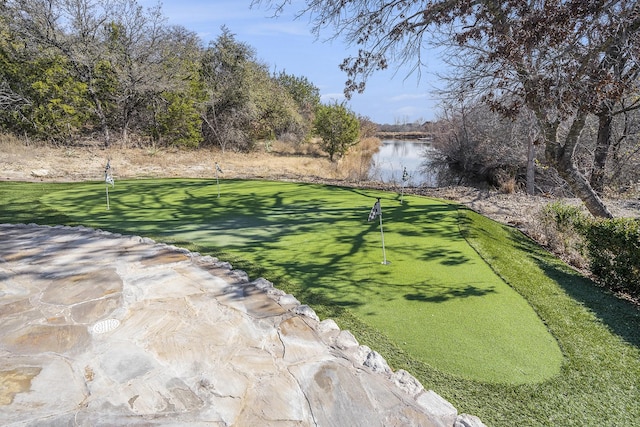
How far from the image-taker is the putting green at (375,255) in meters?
2.67

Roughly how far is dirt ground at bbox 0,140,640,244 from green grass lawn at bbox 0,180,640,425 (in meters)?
1.75

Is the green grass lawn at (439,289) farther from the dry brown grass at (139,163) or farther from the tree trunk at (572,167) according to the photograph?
the dry brown grass at (139,163)

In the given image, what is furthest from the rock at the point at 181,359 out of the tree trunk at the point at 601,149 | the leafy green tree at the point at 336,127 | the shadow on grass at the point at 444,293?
the leafy green tree at the point at 336,127

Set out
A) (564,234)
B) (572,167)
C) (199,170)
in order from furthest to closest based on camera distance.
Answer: (199,170)
(564,234)
(572,167)

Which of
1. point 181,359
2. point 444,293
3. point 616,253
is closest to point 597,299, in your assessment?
point 616,253

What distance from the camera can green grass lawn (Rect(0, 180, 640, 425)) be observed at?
2324mm

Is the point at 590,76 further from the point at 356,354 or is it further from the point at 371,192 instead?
the point at 371,192

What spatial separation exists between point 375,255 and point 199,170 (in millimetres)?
9139

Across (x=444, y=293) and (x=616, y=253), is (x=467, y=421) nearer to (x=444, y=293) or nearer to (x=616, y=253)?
(x=444, y=293)

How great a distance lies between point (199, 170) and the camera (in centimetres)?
1200

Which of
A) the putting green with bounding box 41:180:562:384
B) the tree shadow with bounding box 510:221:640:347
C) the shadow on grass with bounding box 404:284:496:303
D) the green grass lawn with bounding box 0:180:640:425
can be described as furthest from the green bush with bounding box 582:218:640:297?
the shadow on grass with bounding box 404:284:496:303

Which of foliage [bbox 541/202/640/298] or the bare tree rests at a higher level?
the bare tree

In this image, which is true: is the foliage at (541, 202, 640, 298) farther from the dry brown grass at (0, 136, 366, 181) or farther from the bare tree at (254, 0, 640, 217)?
the dry brown grass at (0, 136, 366, 181)

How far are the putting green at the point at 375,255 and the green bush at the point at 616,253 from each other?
157cm
